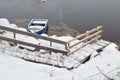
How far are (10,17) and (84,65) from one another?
2272cm

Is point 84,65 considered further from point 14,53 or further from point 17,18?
point 17,18

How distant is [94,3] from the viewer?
125ft

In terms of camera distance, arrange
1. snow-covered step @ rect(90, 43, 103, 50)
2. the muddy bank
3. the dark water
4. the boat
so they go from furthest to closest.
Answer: the dark water → the muddy bank → the boat → snow-covered step @ rect(90, 43, 103, 50)

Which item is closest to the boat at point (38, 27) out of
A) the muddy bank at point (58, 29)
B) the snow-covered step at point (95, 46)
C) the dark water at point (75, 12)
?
the muddy bank at point (58, 29)

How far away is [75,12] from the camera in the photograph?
35.2 metres

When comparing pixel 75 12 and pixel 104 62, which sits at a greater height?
pixel 104 62

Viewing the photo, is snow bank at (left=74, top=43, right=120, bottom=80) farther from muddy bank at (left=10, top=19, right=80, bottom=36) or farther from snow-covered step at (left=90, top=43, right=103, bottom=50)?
muddy bank at (left=10, top=19, right=80, bottom=36)

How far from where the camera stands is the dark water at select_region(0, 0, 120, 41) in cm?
3103

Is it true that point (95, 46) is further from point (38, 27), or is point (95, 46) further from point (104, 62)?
point (38, 27)

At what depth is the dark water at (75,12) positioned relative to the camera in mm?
31028

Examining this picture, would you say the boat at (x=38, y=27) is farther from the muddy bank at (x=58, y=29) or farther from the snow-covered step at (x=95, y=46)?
the snow-covered step at (x=95, y=46)

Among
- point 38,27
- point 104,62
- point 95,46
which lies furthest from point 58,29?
point 104,62

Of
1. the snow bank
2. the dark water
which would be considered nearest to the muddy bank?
the dark water

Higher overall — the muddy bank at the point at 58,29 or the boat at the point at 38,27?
the boat at the point at 38,27
